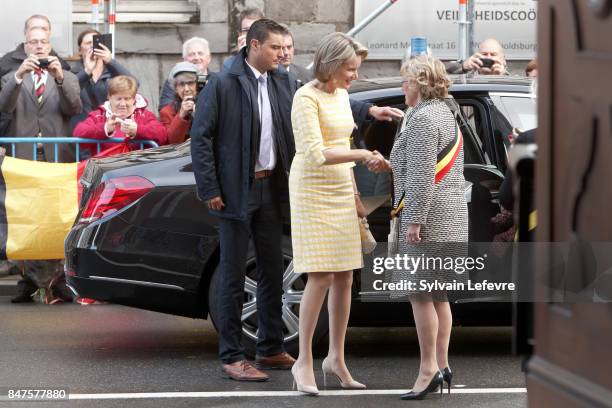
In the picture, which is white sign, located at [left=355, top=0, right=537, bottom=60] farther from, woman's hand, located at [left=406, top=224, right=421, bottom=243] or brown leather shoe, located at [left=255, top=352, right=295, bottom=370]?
woman's hand, located at [left=406, top=224, right=421, bottom=243]

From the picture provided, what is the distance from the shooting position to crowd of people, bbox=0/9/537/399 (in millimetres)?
6551

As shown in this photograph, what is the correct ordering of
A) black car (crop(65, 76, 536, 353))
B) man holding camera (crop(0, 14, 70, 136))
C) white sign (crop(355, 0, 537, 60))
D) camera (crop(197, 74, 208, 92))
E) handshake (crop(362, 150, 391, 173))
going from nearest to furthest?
handshake (crop(362, 150, 391, 173))
black car (crop(65, 76, 536, 353))
camera (crop(197, 74, 208, 92))
man holding camera (crop(0, 14, 70, 136))
white sign (crop(355, 0, 537, 60))

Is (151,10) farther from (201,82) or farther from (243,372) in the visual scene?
(243,372)

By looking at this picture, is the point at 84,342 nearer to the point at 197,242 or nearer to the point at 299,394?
the point at 197,242

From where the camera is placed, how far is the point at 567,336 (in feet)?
9.52

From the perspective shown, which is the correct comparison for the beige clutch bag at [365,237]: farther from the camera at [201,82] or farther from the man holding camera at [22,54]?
the man holding camera at [22,54]

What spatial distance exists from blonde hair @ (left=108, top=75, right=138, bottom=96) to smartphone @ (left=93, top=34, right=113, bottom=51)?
944 mm

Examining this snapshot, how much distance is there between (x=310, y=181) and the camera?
21.9 ft

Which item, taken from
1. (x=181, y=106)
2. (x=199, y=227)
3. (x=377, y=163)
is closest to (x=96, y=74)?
(x=181, y=106)

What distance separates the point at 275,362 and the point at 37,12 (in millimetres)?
6454

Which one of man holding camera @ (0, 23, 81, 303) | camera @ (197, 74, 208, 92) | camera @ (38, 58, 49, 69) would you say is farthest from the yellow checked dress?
camera @ (38, 58, 49, 69)

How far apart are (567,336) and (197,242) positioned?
4.78m

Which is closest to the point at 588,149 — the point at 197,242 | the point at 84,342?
the point at 197,242

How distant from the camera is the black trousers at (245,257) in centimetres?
713
